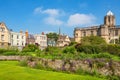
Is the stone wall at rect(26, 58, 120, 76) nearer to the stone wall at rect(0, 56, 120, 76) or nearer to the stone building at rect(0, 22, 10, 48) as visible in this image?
the stone wall at rect(0, 56, 120, 76)

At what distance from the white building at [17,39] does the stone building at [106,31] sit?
69.3 ft

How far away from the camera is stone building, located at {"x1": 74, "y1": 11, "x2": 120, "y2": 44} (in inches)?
3403

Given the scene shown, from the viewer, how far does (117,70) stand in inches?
718

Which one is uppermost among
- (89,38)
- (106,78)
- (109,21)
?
(109,21)

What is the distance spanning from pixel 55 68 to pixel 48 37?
90142mm

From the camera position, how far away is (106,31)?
88.0m

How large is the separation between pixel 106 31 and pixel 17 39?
32476 millimetres

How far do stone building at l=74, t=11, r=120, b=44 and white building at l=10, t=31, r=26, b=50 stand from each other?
831 inches

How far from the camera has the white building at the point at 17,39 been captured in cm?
8619

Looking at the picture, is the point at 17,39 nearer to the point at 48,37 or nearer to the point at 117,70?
the point at 48,37

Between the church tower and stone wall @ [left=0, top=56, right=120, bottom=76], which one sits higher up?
the church tower

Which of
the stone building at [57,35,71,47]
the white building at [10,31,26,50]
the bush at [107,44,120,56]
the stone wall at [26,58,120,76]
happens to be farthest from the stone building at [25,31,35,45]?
the stone wall at [26,58,120,76]

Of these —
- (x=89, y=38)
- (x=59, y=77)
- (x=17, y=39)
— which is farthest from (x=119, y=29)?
(x=59, y=77)

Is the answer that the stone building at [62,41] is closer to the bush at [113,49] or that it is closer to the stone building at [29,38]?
the stone building at [29,38]
